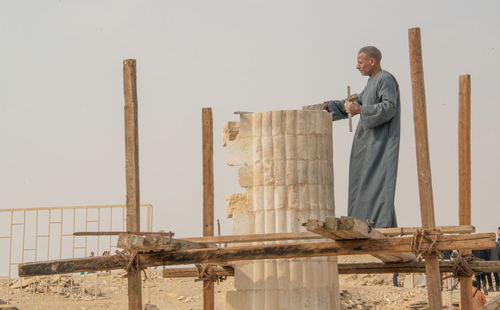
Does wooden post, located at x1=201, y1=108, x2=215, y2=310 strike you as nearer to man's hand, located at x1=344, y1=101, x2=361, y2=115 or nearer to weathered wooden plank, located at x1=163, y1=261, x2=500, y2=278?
weathered wooden plank, located at x1=163, y1=261, x2=500, y2=278

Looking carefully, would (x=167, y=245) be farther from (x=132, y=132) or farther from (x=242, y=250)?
(x=132, y=132)

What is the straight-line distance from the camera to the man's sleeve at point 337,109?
9.60m

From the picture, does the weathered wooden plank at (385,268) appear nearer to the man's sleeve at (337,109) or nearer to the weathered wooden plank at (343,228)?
the man's sleeve at (337,109)

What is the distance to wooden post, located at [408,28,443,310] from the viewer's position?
7875mm

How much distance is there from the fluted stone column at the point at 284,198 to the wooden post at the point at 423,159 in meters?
1.18

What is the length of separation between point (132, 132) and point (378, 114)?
2.40 meters

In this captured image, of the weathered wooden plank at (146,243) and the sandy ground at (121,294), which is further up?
the weathered wooden plank at (146,243)

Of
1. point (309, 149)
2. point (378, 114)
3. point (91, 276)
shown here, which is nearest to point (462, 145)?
point (378, 114)

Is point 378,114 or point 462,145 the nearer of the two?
point 378,114

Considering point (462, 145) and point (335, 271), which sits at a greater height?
point (462, 145)

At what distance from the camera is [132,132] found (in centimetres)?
860

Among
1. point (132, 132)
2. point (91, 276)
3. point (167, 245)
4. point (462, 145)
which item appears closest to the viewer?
point (167, 245)

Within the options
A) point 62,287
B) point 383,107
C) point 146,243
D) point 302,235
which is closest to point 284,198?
point 302,235

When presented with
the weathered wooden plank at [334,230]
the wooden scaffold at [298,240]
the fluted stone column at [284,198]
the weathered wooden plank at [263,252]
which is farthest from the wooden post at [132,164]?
the weathered wooden plank at [334,230]
